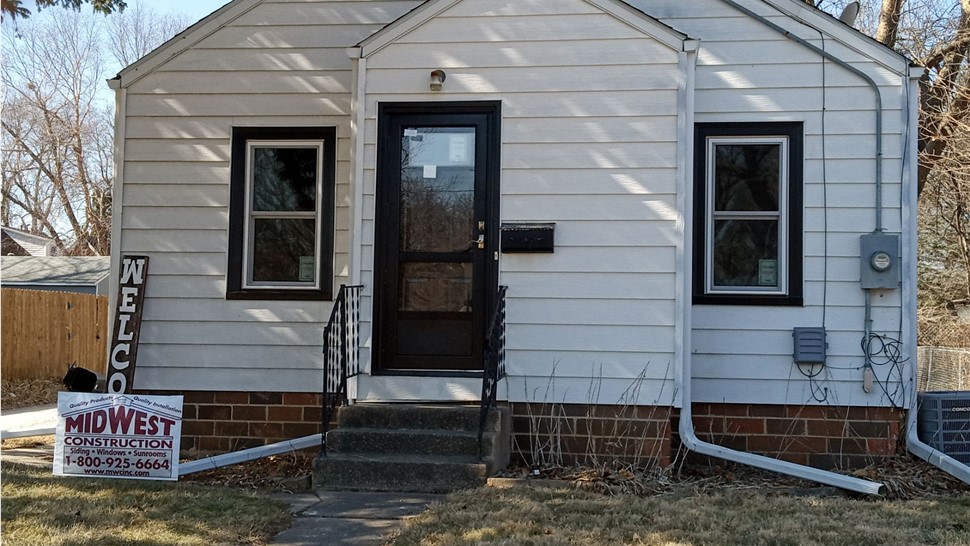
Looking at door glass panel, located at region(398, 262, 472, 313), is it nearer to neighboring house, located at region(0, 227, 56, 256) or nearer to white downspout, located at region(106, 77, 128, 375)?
white downspout, located at region(106, 77, 128, 375)

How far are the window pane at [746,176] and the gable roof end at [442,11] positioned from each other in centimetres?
124

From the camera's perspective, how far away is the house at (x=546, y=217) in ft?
19.9

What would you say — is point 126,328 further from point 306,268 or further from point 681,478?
point 681,478

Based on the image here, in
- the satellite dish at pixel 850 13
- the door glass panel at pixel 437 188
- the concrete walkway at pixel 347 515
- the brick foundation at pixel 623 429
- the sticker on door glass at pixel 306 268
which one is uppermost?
the satellite dish at pixel 850 13

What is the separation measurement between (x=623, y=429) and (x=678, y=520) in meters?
1.51

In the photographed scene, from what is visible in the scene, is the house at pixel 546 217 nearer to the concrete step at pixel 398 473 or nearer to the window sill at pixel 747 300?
the window sill at pixel 747 300

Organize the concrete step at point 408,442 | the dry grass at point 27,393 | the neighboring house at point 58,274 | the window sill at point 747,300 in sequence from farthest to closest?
the neighboring house at point 58,274, the dry grass at point 27,393, the window sill at point 747,300, the concrete step at point 408,442

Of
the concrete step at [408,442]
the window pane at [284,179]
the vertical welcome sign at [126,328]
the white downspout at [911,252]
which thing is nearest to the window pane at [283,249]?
the window pane at [284,179]

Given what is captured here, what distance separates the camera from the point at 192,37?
23.7ft

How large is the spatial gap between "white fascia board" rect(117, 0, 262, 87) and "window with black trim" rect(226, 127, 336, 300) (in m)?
0.84

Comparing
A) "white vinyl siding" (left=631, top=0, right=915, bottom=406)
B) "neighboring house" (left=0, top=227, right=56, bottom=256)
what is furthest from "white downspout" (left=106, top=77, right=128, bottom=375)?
"neighboring house" (left=0, top=227, right=56, bottom=256)

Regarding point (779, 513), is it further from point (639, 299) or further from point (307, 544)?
point (307, 544)

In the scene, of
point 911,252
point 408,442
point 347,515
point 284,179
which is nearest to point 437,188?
point 284,179

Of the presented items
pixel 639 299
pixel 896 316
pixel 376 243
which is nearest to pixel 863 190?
pixel 896 316
